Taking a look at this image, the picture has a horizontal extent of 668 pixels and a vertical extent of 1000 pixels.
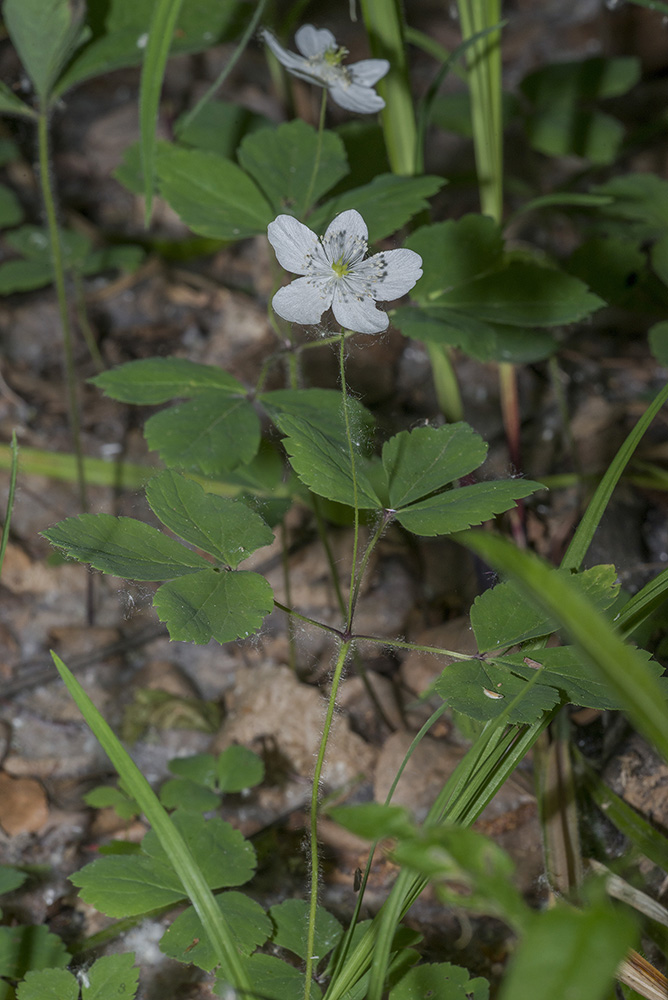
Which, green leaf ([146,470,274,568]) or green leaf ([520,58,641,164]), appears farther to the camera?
green leaf ([520,58,641,164])

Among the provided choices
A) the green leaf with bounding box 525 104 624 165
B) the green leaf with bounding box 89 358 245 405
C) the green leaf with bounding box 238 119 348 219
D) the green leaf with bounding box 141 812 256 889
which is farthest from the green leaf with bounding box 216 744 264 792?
the green leaf with bounding box 525 104 624 165

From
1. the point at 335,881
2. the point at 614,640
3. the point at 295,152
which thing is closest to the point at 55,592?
the point at 335,881

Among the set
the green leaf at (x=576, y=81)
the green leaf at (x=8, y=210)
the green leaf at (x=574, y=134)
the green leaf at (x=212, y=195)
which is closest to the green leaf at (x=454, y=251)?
the green leaf at (x=212, y=195)

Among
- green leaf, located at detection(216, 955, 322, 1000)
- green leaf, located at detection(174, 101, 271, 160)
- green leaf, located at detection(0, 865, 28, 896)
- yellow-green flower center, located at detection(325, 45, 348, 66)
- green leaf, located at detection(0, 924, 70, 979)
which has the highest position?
Result: yellow-green flower center, located at detection(325, 45, 348, 66)

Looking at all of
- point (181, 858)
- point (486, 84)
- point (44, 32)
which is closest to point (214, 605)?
point (181, 858)

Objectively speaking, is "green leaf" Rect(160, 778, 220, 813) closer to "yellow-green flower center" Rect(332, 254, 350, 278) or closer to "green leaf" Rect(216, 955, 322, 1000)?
"green leaf" Rect(216, 955, 322, 1000)

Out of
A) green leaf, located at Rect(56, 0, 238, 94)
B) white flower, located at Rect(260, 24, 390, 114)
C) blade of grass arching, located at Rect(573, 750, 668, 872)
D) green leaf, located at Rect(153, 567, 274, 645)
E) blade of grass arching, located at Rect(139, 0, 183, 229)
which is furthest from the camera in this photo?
green leaf, located at Rect(56, 0, 238, 94)

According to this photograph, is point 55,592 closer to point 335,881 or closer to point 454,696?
point 335,881
